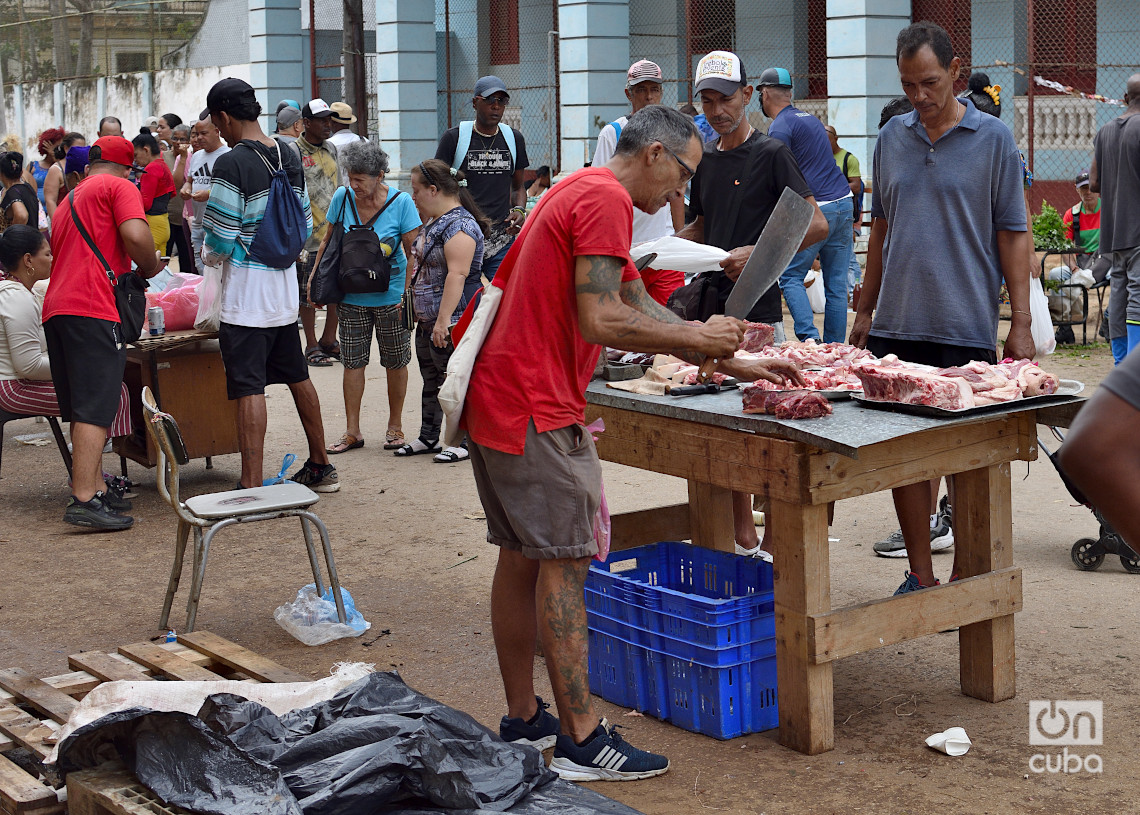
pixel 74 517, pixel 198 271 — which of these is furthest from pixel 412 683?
pixel 198 271

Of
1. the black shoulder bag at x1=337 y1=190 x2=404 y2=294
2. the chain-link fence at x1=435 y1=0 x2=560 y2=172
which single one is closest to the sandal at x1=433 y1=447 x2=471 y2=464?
the black shoulder bag at x1=337 y1=190 x2=404 y2=294

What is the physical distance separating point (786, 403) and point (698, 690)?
3.36 ft

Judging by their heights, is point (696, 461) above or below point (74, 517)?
above

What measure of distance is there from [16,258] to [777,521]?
216 inches

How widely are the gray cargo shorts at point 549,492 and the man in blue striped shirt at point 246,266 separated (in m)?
3.53

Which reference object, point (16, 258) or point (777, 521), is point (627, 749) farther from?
point (16, 258)

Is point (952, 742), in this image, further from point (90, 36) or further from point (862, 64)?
point (90, 36)

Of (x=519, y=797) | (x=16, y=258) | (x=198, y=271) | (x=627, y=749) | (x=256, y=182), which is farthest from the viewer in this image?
(x=198, y=271)

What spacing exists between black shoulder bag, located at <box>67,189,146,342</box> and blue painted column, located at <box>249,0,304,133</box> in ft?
57.3

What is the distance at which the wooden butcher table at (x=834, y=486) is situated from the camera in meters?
3.89

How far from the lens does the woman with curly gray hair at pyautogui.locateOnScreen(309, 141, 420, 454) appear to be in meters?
8.04

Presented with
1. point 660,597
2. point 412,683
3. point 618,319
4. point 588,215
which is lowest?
point 412,683

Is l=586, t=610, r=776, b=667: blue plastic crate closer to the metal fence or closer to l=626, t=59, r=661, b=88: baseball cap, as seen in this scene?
l=626, t=59, r=661, b=88: baseball cap

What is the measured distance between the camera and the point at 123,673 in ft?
14.5
